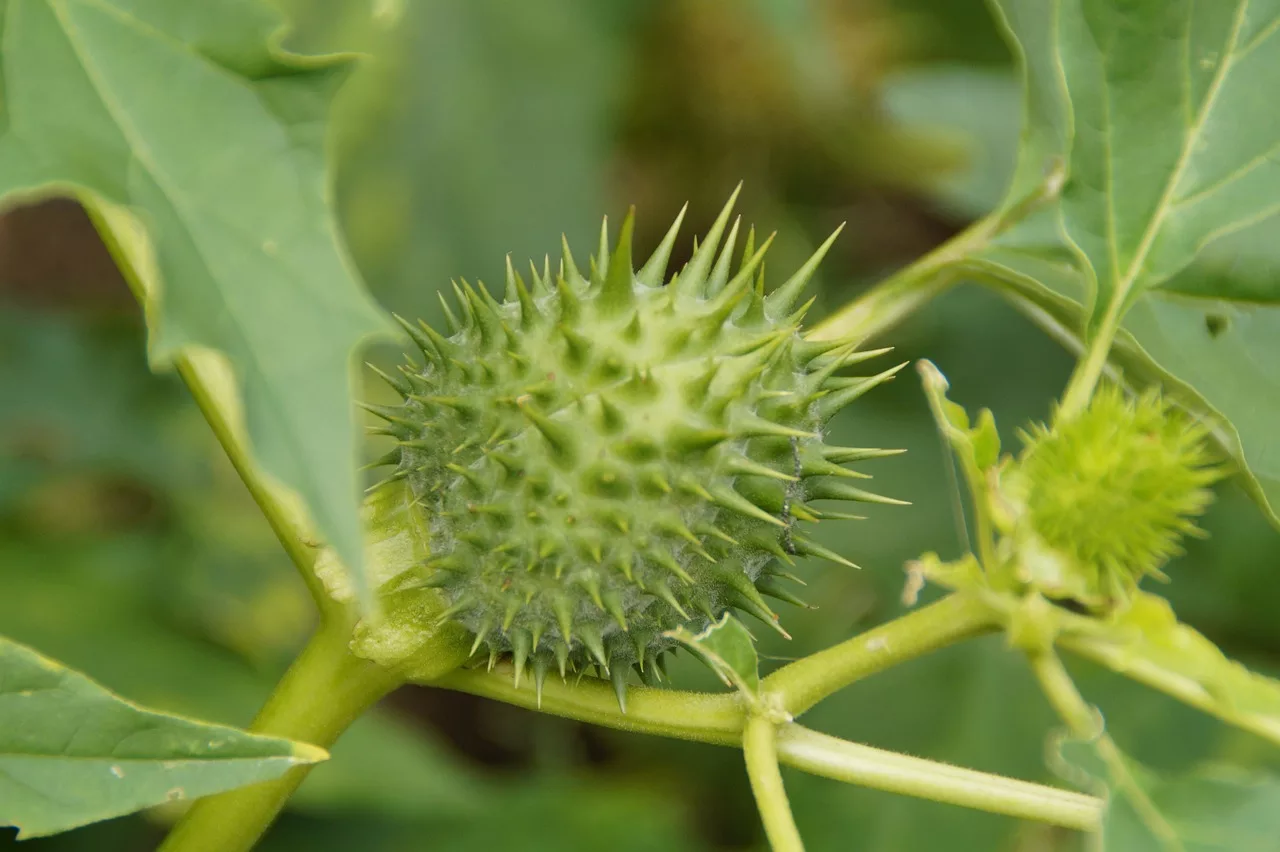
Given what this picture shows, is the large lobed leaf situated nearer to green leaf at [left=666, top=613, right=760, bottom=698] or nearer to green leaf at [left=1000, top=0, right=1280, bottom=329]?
green leaf at [left=1000, top=0, right=1280, bottom=329]

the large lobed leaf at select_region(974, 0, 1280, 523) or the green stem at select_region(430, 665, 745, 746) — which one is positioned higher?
the large lobed leaf at select_region(974, 0, 1280, 523)

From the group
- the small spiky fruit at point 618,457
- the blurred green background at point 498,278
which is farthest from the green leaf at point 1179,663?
the blurred green background at point 498,278

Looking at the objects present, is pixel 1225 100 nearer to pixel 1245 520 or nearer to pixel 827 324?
pixel 827 324

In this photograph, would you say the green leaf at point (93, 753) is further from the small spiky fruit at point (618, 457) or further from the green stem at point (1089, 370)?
the green stem at point (1089, 370)

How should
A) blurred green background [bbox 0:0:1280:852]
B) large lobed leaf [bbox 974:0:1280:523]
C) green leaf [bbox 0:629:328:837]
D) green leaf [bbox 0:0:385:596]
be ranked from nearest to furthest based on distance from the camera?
green leaf [bbox 0:0:385:596], green leaf [bbox 0:629:328:837], large lobed leaf [bbox 974:0:1280:523], blurred green background [bbox 0:0:1280:852]

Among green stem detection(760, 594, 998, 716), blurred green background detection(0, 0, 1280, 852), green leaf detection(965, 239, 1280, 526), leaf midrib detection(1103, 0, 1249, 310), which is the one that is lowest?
blurred green background detection(0, 0, 1280, 852)

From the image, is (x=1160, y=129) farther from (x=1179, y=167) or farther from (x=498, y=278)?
(x=498, y=278)

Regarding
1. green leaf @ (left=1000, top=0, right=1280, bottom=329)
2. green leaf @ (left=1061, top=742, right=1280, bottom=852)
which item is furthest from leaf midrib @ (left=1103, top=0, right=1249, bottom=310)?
green leaf @ (left=1061, top=742, right=1280, bottom=852)
